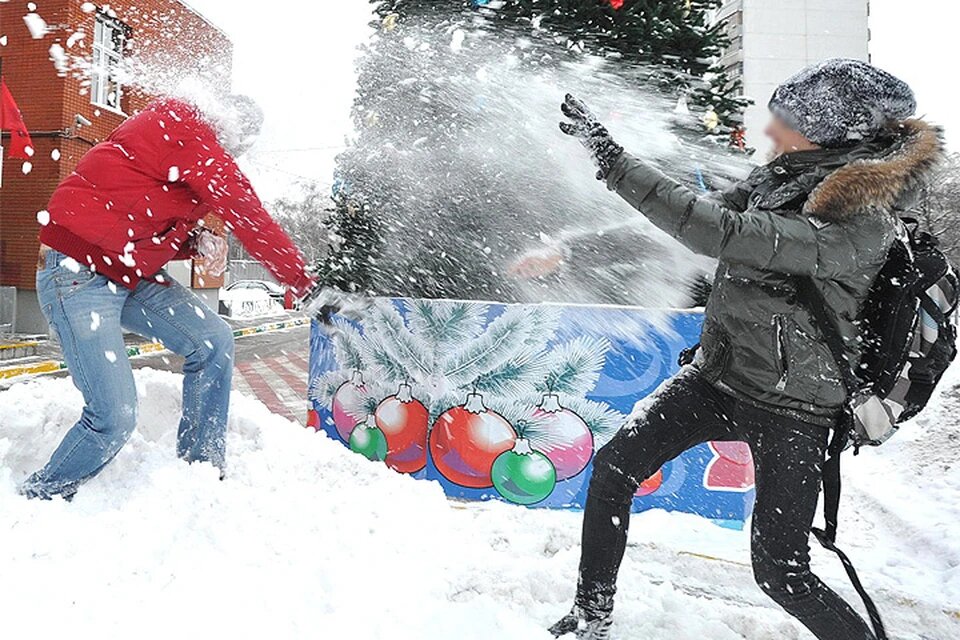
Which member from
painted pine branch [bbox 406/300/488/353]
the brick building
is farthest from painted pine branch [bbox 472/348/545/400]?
the brick building

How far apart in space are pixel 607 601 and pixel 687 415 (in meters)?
0.61

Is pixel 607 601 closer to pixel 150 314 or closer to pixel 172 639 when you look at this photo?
pixel 172 639

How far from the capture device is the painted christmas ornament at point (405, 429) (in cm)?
421

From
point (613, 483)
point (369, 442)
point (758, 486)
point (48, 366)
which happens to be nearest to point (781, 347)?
point (758, 486)

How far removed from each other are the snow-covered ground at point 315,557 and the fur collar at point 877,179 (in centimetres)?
147

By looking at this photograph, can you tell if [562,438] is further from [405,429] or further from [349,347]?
[349,347]

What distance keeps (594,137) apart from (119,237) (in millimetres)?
1729

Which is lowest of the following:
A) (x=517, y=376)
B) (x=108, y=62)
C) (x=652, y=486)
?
(x=108, y=62)

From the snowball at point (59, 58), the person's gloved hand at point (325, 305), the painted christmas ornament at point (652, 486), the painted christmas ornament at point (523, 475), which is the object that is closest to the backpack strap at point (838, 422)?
the person's gloved hand at point (325, 305)

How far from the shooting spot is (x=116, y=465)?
2852 millimetres

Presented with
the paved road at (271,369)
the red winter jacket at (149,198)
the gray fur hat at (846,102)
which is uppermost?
the gray fur hat at (846,102)

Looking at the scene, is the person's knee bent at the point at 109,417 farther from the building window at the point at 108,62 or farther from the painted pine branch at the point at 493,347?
the building window at the point at 108,62

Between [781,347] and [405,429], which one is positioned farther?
[405,429]

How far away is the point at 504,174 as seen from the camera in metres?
4.98
